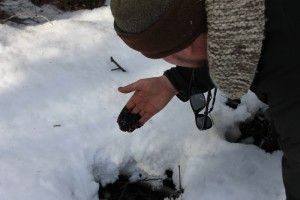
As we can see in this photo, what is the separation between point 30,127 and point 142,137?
56 cm

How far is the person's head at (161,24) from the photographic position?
1071mm

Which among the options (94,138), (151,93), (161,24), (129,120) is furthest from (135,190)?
(161,24)

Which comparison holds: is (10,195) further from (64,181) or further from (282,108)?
(282,108)

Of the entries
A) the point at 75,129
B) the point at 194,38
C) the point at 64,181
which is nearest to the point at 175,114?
the point at 75,129

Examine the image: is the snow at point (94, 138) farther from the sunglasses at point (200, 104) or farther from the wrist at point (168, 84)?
the wrist at point (168, 84)

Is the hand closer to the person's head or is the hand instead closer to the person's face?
the person's face

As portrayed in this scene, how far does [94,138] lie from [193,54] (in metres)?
0.97

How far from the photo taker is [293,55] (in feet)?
3.77

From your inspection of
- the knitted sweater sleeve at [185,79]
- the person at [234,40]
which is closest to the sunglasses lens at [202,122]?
the knitted sweater sleeve at [185,79]

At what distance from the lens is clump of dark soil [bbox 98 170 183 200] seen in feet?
6.80

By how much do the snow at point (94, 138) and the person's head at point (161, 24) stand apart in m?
0.94

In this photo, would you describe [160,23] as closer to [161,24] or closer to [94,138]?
[161,24]

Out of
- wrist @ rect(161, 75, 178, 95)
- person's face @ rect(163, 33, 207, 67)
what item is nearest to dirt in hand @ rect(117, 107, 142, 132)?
wrist @ rect(161, 75, 178, 95)

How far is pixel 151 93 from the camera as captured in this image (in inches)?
72.1
